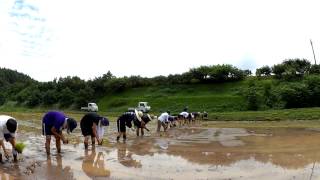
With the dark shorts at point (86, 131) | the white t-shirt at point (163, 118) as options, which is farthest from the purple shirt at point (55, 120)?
the white t-shirt at point (163, 118)

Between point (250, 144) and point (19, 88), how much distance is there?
9248 centimetres

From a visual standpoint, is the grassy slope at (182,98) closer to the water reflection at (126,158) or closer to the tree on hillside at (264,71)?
the tree on hillside at (264,71)

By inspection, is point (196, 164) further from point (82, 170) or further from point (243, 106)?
point (243, 106)

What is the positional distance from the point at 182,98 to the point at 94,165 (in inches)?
2110

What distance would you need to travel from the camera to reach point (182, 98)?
66.3 metres

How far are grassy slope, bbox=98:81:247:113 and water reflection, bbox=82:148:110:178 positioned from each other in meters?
43.1

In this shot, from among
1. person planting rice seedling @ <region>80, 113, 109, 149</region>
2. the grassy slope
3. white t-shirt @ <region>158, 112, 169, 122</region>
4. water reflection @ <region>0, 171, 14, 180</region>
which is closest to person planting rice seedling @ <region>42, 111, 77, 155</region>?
person planting rice seedling @ <region>80, 113, 109, 149</region>

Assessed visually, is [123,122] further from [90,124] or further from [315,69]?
[315,69]

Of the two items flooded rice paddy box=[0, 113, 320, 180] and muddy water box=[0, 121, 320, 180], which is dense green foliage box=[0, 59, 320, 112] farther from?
muddy water box=[0, 121, 320, 180]

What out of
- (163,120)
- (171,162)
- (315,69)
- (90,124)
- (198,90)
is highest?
(315,69)

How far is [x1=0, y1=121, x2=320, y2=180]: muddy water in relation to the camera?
11.6 meters

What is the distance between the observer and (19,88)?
341 ft

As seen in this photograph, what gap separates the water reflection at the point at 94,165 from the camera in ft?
38.3

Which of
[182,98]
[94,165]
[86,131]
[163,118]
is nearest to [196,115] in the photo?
[163,118]
